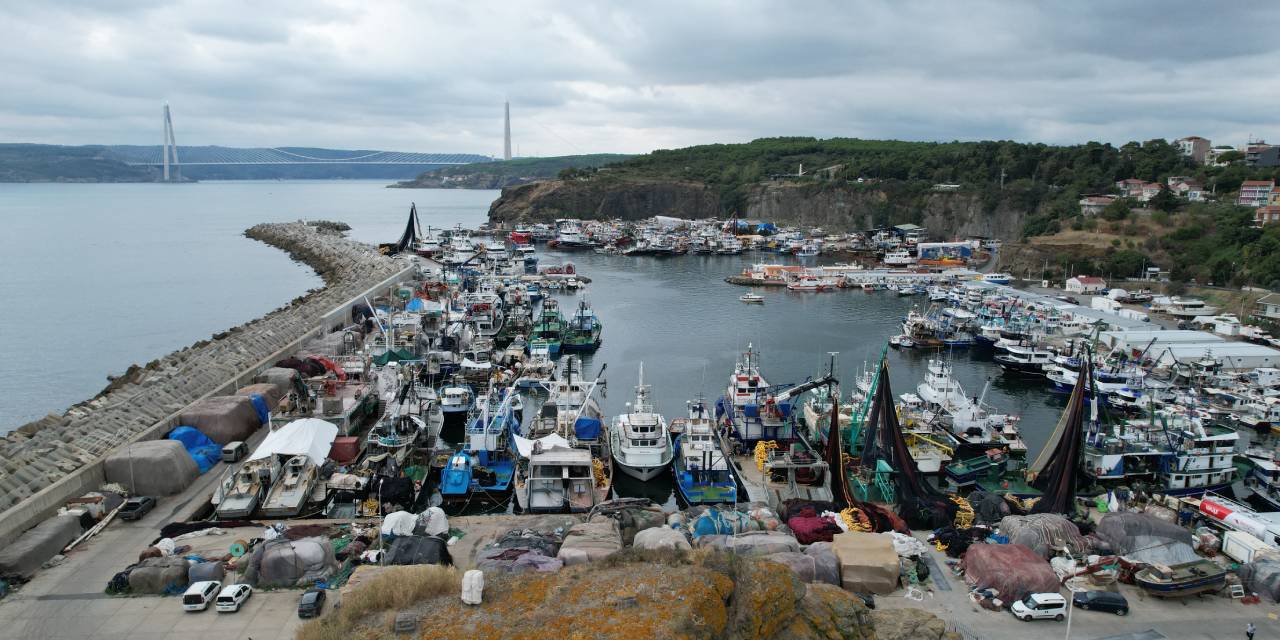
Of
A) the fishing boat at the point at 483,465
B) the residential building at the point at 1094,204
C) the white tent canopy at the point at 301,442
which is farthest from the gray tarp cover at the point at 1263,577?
the residential building at the point at 1094,204

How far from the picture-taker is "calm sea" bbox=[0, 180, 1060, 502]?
33625mm

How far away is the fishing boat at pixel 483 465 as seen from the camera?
1906 cm

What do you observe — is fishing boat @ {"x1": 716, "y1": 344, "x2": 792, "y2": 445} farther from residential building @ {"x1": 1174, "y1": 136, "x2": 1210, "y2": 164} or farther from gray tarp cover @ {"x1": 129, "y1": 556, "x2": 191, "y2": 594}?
residential building @ {"x1": 1174, "y1": 136, "x2": 1210, "y2": 164}

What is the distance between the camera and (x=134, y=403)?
22.4 metres

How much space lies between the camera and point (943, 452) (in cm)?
2094

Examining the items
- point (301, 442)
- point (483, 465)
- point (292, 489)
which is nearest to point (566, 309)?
point (483, 465)

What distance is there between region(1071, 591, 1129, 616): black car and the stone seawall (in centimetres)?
1890

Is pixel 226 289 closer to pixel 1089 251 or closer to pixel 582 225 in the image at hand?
pixel 582 225

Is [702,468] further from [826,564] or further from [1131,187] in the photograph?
[1131,187]

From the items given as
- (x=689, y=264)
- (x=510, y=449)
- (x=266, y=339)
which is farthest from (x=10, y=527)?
(x=689, y=264)

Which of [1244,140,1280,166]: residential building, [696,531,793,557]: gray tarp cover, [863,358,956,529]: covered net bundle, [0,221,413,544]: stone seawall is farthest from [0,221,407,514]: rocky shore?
[1244,140,1280,166]: residential building

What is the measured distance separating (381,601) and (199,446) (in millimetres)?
13849

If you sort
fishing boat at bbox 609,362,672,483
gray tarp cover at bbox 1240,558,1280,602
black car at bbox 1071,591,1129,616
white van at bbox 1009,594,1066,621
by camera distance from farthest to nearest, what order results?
fishing boat at bbox 609,362,672,483
gray tarp cover at bbox 1240,558,1280,602
black car at bbox 1071,591,1129,616
white van at bbox 1009,594,1066,621

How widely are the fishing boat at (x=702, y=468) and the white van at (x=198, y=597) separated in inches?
402
